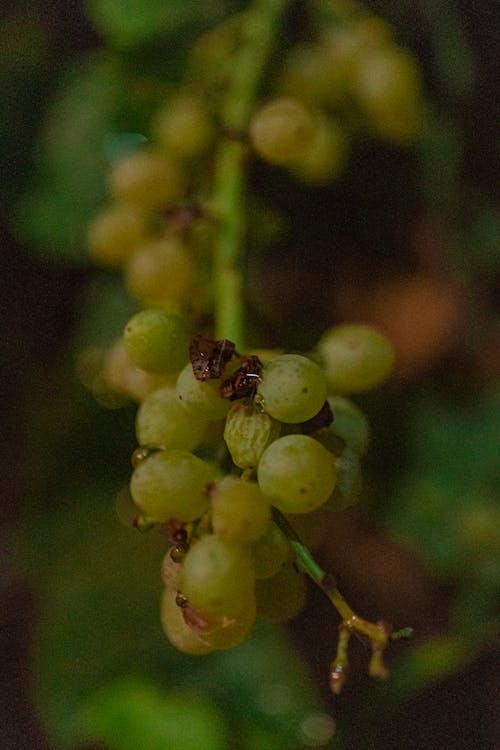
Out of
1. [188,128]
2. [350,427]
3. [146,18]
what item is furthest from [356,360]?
[146,18]

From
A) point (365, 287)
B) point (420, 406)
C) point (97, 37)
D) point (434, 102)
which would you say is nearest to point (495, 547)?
point (420, 406)

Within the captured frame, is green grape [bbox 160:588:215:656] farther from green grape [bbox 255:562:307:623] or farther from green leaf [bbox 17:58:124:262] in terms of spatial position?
green leaf [bbox 17:58:124:262]

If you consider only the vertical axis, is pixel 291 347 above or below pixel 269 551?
below

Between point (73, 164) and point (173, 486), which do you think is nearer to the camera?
point (173, 486)

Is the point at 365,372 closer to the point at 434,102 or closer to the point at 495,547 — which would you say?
the point at 495,547

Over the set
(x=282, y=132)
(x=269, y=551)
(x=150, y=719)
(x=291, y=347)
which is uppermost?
(x=282, y=132)

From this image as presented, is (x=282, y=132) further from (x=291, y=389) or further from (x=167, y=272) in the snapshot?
(x=291, y=389)
